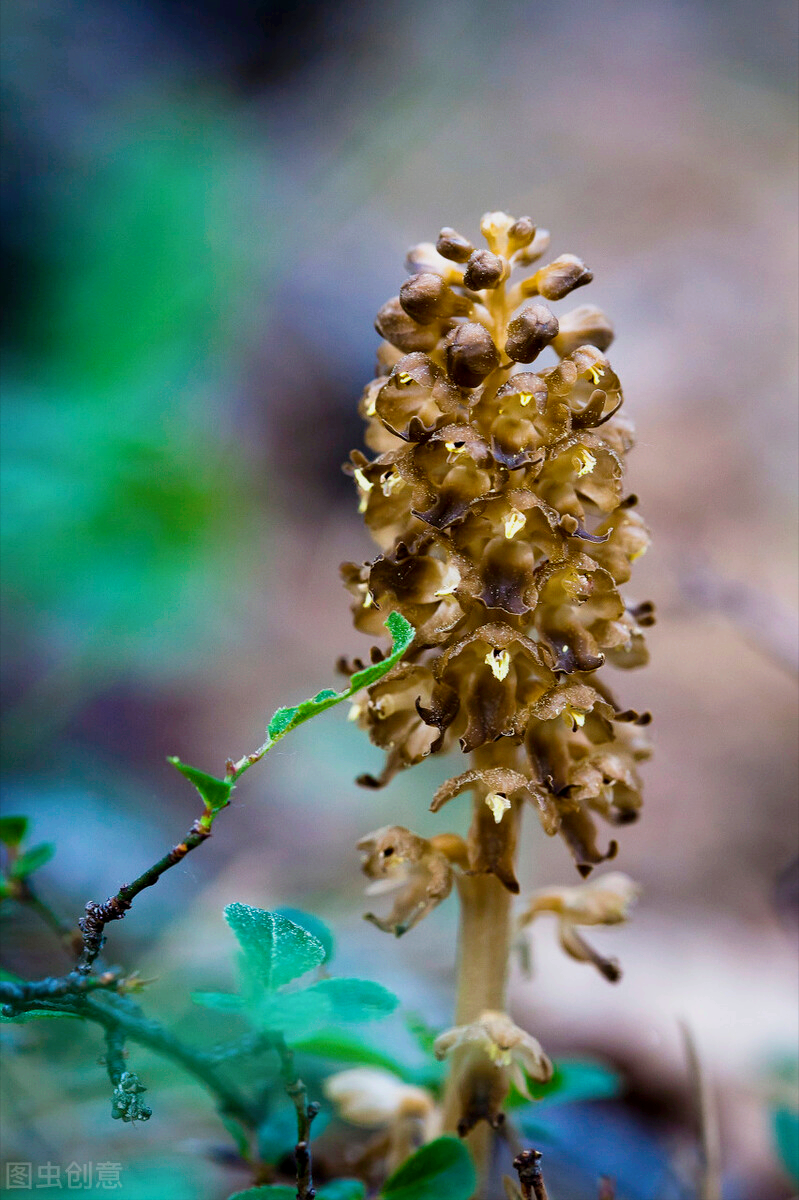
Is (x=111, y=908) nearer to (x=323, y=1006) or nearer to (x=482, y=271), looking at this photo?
(x=323, y=1006)

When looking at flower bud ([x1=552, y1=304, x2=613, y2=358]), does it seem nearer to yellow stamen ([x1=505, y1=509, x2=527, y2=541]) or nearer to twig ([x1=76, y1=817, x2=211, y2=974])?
yellow stamen ([x1=505, y1=509, x2=527, y2=541])

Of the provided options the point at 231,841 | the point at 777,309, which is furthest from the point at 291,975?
the point at 777,309

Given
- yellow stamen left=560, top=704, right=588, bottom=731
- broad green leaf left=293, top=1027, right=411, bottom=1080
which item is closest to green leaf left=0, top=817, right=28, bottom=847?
broad green leaf left=293, top=1027, right=411, bottom=1080

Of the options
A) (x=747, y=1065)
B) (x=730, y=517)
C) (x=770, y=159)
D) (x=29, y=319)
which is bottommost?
(x=747, y=1065)

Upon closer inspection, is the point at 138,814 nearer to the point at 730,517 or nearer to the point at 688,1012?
the point at 688,1012

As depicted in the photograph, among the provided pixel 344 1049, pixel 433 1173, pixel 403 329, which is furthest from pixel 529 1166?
pixel 403 329
